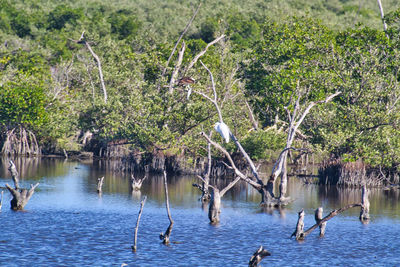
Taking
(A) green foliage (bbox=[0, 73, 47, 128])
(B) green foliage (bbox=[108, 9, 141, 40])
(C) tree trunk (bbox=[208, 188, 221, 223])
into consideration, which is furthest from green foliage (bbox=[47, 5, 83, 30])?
(C) tree trunk (bbox=[208, 188, 221, 223])

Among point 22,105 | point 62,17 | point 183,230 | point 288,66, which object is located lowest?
point 183,230

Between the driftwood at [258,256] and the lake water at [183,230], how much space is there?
129 cm


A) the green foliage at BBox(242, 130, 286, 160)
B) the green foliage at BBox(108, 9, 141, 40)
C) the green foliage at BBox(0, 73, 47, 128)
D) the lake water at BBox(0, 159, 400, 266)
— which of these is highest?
the green foliage at BBox(108, 9, 141, 40)

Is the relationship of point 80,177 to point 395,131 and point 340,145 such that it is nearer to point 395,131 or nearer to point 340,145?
point 340,145

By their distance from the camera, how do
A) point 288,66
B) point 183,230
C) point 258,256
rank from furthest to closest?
point 288,66 < point 183,230 < point 258,256

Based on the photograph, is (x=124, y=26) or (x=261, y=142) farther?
(x=124, y=26)

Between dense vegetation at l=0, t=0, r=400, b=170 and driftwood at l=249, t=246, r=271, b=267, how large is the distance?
1594cm

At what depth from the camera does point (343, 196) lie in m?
41.4

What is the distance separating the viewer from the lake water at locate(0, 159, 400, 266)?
81.1 ft

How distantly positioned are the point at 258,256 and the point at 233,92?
43.6 meters

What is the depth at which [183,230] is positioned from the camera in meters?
29.7

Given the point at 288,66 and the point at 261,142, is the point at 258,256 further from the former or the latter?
the point at 288,66

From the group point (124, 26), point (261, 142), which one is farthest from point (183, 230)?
point (124, 26)

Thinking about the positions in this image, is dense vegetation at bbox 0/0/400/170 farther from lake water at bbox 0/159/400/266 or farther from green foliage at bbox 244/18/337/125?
lake water at bbox 0/159/400/266
